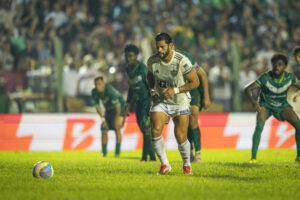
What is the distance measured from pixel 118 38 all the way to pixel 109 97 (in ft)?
13.3

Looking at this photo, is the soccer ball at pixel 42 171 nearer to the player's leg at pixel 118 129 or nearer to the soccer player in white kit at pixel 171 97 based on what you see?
the soccer player in white kit at pixel 171 97

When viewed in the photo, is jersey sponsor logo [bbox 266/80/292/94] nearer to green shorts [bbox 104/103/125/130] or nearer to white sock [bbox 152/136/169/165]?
white sock [bbox 152/136/169/165]

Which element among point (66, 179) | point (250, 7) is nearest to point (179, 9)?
point (250, 7)

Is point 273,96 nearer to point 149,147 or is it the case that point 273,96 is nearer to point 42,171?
point 149,147

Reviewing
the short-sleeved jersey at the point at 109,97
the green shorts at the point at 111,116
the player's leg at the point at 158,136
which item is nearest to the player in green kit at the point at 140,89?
the short-sleeved jersey at the point at 109,97

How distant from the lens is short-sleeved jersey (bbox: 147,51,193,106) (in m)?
7.90

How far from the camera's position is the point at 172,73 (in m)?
7.95

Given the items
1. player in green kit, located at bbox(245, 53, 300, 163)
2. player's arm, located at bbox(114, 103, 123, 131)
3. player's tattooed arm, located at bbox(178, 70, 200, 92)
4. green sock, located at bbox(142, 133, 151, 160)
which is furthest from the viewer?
player's arm, located at bbox(114, 103, 123, 131)

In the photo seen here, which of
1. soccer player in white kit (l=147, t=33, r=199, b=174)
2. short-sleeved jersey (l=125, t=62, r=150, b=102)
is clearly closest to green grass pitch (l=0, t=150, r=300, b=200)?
Result: soccer player in white kit (l=147, t=33, r=199, b=174)

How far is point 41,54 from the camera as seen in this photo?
15781 millimetres

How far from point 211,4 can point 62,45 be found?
20.2 feet

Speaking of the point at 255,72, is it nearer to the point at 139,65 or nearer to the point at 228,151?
the point at 228,151

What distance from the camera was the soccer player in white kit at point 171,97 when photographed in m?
7.90

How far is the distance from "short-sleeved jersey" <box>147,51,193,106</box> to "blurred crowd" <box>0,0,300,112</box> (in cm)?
730
